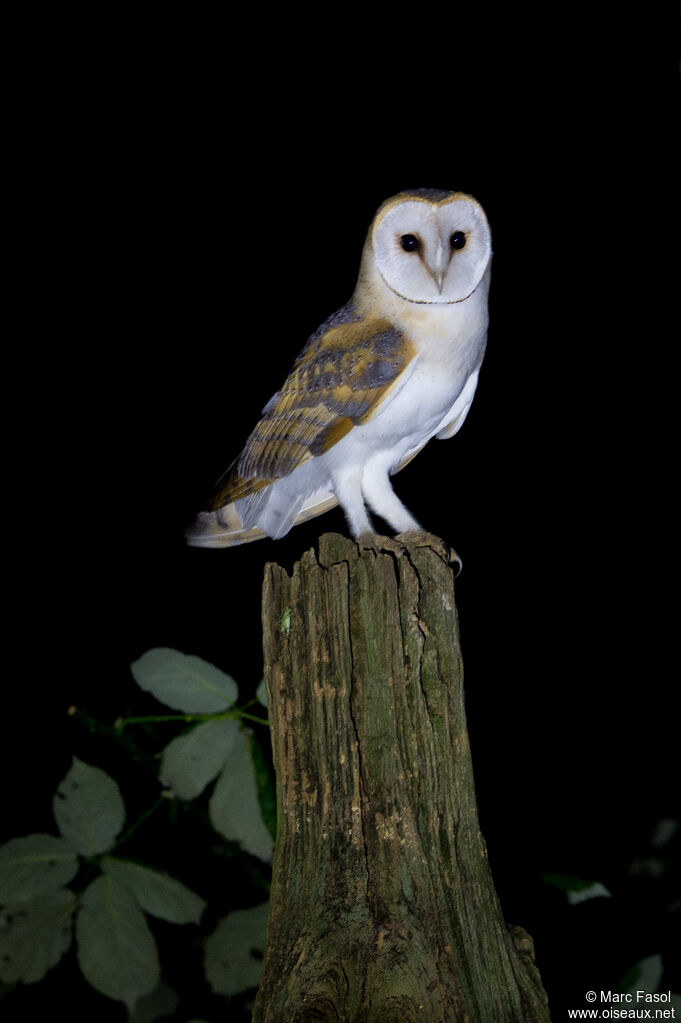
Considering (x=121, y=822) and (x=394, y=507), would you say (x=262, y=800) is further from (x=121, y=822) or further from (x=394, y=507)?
(x=394, y=507)

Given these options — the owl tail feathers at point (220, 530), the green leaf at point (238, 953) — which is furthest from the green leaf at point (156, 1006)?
the owl tail feathers at point (220, 530)

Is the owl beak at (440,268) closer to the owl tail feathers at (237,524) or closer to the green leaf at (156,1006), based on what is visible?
the owl tail feathers at (237,524)

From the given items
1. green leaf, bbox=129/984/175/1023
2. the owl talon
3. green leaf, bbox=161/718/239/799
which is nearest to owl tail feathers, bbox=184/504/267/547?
the owl talon

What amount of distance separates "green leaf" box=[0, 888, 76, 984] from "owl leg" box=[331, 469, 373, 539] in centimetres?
87

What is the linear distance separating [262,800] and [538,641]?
2.53 metres

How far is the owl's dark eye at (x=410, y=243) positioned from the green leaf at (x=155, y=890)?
4.17 ft

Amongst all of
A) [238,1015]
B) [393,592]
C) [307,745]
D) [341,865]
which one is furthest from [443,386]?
[238,1015]

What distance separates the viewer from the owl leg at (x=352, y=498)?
177 cm

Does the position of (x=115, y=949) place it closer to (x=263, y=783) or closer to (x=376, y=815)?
(x=263, y=783)

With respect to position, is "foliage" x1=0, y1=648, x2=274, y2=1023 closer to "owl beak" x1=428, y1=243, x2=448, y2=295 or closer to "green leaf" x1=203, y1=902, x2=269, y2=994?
"green leaf" x1=203, y1=902, x2=269, y2=994

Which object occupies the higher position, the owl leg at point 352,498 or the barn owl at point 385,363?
the barn owl at point 385,363

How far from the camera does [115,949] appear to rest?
143 cm

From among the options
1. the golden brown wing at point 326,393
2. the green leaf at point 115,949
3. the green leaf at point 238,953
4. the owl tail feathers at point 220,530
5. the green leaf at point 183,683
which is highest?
the golden brown wing at point 326,393

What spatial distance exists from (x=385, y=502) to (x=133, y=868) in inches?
34.7
